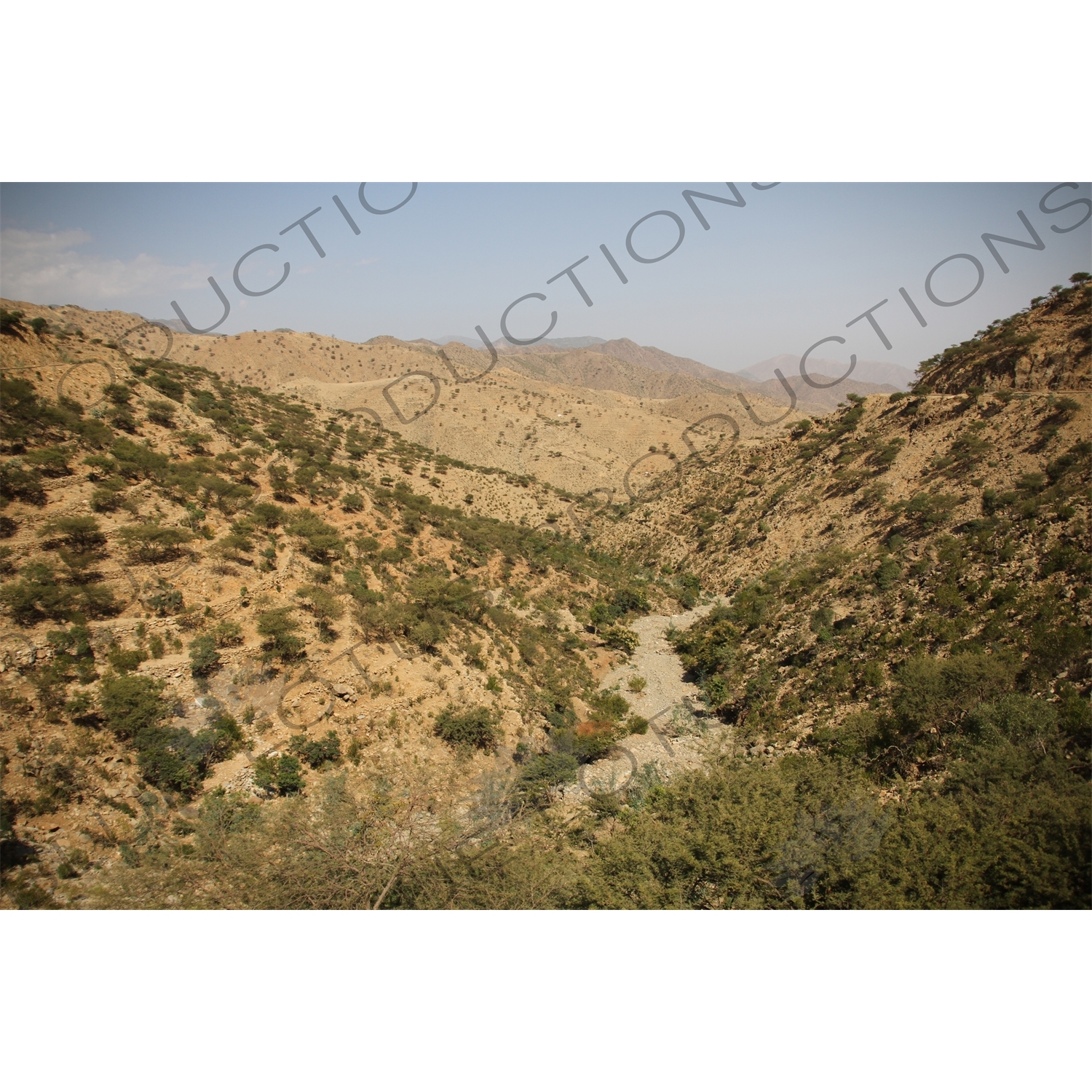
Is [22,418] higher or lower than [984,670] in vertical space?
higher

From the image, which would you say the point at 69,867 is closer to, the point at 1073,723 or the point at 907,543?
the point at 1073,723

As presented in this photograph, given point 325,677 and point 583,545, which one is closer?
point 325,677

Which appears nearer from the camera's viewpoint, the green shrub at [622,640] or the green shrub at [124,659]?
the green shrub at [124,659]

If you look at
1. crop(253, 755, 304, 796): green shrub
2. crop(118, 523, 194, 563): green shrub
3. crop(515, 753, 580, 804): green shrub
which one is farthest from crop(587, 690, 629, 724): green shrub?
crop(118, 523, 194, 563): green shrub

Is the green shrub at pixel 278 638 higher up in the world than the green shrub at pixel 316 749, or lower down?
higher up

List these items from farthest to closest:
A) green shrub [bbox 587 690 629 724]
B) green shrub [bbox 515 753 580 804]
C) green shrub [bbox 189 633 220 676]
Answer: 1. green shrub [bbox 587 690 629 724]
2. green shrub [bbox 515 753 580 804]
3. green shrub [bbox 189 633 220 676]

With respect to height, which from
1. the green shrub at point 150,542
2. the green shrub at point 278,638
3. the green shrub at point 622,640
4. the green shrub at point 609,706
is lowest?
the green shrub at point 609,706

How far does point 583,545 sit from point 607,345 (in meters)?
157

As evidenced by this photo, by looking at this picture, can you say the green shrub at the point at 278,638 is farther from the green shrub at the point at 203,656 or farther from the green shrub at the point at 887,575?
the green shrub at the point at 887,575

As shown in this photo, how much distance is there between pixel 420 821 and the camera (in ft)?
28.8

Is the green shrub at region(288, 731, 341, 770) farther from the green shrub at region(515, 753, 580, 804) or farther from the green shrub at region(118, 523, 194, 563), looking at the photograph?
the green shrub at region(118, 523, 194, 563)

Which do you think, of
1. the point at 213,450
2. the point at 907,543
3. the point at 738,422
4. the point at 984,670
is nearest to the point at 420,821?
the point at 984,670

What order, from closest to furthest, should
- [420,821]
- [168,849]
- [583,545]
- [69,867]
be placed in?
1. [69,867]
2. [168,849]
3. [420,821]
4. [583,545]

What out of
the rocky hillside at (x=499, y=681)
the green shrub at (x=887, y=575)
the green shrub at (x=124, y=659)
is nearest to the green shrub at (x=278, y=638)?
the rocky hillside at (x=499, y=681)
